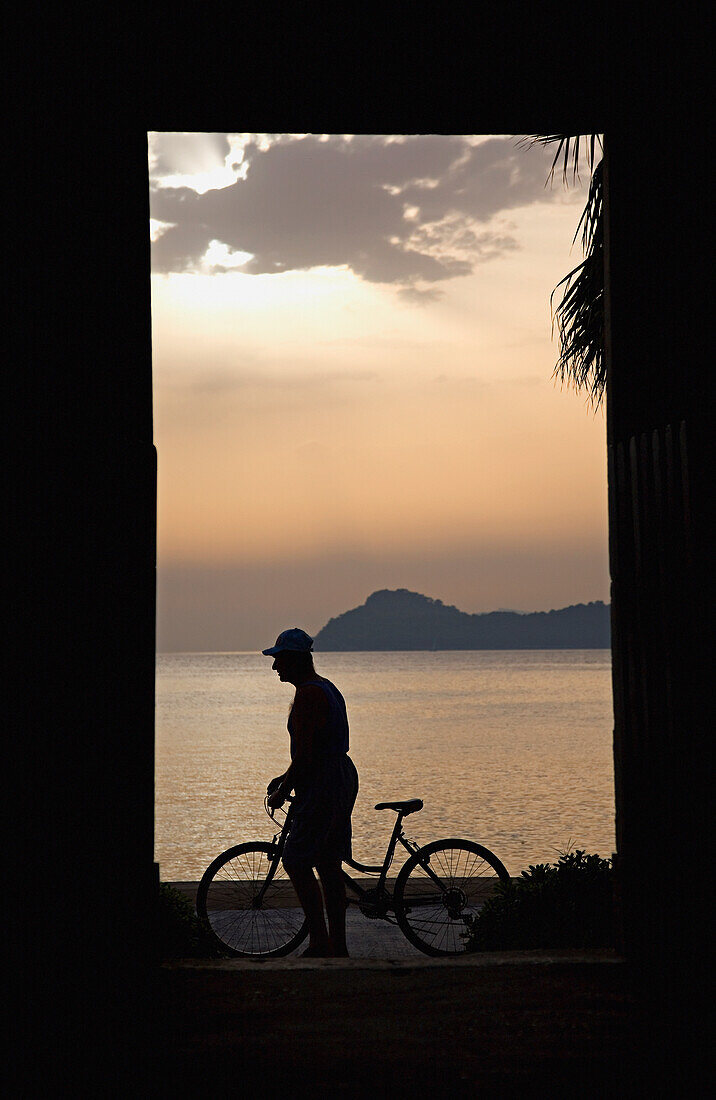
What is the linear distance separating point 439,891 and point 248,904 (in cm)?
135

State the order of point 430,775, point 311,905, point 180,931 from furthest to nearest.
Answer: point 430,775 → point 311,905 → point 180,931

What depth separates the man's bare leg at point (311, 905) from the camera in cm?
658

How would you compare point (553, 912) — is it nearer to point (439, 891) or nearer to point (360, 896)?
point (439, 891)

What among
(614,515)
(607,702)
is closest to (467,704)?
(607,702)

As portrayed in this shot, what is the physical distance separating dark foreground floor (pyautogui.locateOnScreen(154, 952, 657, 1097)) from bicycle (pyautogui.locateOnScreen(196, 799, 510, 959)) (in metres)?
2.51

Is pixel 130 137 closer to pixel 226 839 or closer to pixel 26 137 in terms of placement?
pixel 26 137

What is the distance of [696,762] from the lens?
456 centimetres

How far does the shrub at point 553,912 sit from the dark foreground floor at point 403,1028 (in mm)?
921

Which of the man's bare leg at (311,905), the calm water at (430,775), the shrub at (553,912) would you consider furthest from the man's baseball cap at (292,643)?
the calm water at (430,775)

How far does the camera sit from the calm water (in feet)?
64.5

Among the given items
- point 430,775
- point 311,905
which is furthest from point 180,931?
point 430,775

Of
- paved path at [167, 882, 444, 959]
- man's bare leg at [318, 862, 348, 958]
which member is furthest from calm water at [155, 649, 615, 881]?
man's bare leg at [318, 862, 348, 958]

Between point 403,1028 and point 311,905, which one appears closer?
point 403,1028

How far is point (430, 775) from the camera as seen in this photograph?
108 ft
